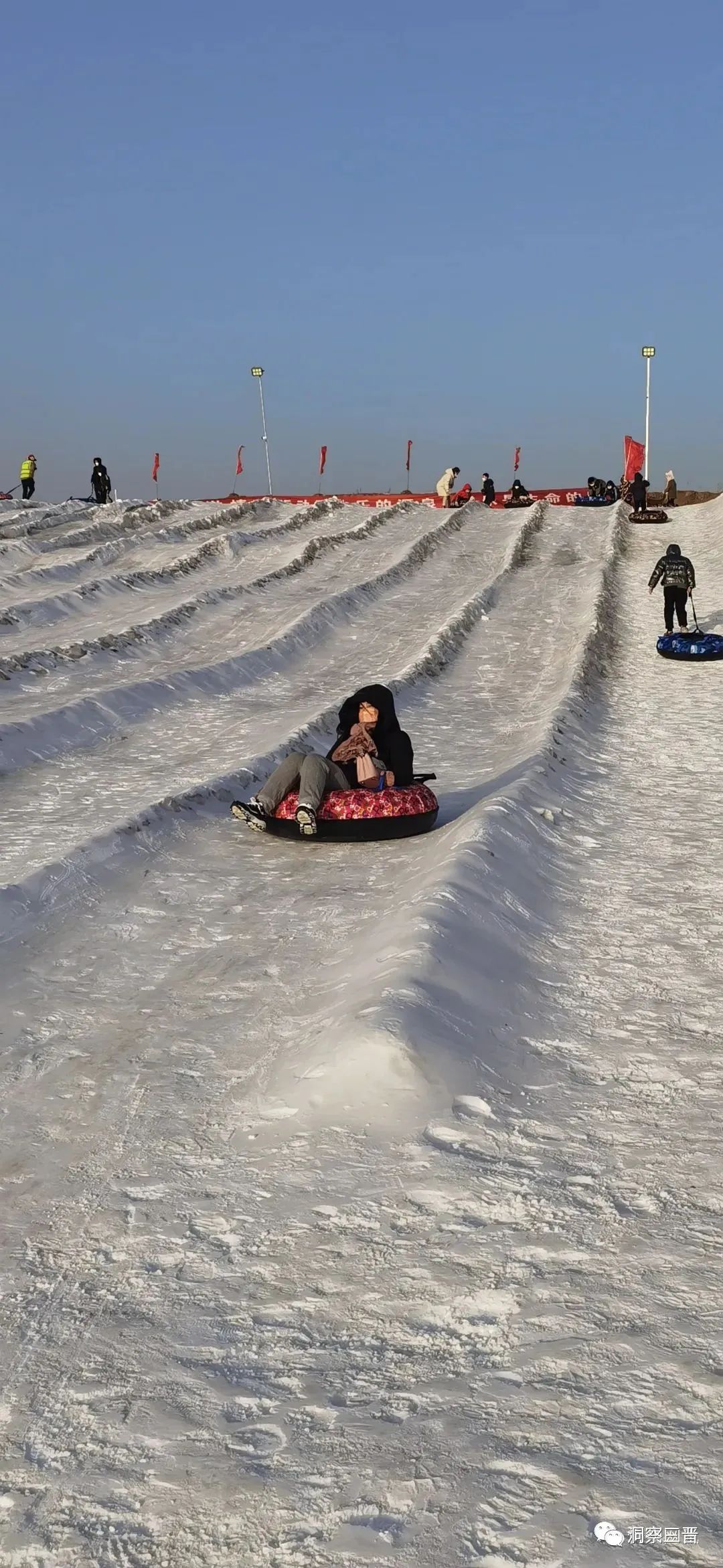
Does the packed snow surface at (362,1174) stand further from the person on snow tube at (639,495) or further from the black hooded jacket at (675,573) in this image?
the person on snow tube at (639,495)

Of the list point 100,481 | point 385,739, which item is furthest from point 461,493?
point 385,739

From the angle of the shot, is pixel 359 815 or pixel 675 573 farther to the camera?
pixel 675 573

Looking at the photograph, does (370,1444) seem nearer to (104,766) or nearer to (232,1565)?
(232,1565)

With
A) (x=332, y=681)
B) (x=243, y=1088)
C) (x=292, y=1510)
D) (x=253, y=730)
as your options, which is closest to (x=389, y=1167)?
(x=243, y=1088)

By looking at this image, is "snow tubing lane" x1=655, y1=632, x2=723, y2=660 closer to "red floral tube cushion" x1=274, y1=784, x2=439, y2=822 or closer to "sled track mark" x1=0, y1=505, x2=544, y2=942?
"sled track mark" x1=0, y1=505, x2=544, y2=942

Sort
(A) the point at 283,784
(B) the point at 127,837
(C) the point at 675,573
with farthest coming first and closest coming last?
(C) the point at 675,573, (A) the point at 283,784, (B) the point at 127,837

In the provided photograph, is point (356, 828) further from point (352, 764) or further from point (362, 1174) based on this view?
point (362, 1174)

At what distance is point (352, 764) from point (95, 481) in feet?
97.0

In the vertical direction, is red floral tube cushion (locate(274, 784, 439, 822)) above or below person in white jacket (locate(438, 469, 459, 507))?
below

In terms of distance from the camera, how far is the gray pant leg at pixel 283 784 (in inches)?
348

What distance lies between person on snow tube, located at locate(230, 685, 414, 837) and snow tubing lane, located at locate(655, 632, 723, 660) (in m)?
8.22

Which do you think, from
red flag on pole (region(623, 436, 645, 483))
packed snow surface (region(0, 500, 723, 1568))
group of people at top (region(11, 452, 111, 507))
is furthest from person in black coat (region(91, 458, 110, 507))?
packed snow surface (region(0, 500, 723, 1568))

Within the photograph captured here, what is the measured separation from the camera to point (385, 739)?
909 cm

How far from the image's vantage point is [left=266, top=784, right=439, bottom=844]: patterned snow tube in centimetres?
869
